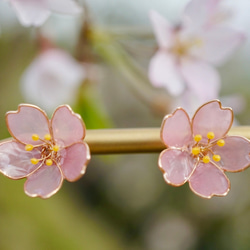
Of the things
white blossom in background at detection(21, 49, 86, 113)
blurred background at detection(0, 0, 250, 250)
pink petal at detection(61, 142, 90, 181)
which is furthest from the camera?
blurred background at detection(0, 0, 250, 250)

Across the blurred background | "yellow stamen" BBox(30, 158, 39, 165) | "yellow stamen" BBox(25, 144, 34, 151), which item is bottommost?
"yellow stamen" BBox(30, 158, 39, 165)

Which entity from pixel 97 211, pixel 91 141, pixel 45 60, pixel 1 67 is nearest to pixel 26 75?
pixel 45 60

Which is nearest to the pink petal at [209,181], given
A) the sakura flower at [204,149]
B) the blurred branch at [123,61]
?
the sakura flower at [204,149]

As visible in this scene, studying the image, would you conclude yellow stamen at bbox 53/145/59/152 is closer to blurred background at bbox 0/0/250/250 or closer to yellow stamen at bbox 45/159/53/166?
yellow stamen at bbox 45/159/53/166

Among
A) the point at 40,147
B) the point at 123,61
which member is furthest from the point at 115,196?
the point at 40,147

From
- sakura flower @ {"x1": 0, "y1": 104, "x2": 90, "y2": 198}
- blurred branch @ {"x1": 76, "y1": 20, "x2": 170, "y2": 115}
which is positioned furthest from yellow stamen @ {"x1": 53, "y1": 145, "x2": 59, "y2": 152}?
blurred branch @ {"x1": 76, "y1": 20, "x2": 170, "y2": 115}

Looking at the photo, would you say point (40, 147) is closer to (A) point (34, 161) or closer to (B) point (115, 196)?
(A) point (34, 161)

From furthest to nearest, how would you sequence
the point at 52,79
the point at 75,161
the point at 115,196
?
the point at 115,196 < the point at 52,79 < the point at 75,161

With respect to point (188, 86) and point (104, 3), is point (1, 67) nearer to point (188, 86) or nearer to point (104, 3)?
→ point (104, 3)
